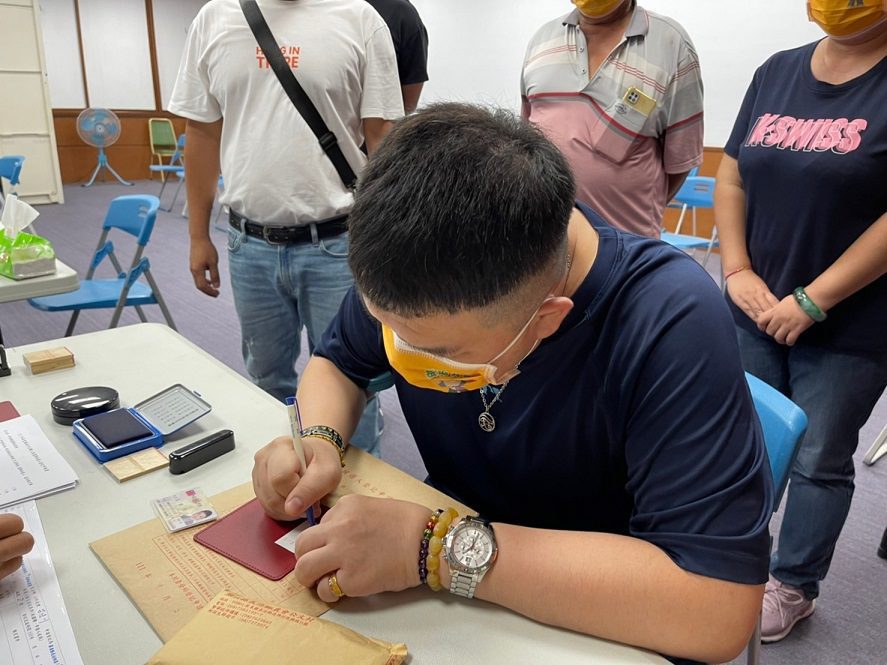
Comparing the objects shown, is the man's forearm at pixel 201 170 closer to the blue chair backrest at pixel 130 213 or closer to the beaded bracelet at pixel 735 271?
the blue chair backrest at pixel 130 213

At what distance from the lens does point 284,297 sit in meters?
1.82

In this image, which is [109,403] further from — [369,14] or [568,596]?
[369,14]

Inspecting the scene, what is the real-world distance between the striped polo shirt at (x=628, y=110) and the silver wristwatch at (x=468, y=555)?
1204 mm

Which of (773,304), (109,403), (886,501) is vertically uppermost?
(773,304)

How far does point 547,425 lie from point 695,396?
8.4 inches

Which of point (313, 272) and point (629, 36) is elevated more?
point (629, 36)

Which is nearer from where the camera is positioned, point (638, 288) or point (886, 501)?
point (638, 288)

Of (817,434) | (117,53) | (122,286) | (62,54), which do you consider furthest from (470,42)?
(817,434)

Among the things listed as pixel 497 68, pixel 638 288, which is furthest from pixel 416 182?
pixel 497 68

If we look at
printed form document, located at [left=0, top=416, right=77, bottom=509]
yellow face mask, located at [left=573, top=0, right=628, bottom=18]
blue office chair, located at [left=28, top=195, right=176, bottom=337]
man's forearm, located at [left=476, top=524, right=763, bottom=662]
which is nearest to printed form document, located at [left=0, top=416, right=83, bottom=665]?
printed form document, located at [left=0, top=416, right=77, bottom=509]

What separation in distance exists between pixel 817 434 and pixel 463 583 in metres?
1.11

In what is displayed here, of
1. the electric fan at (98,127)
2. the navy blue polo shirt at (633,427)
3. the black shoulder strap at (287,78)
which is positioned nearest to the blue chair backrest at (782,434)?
the navy blue polo shirt at (633,427)

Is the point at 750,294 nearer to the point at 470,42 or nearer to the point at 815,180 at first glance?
the point at 815,180

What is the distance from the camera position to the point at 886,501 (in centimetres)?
221
